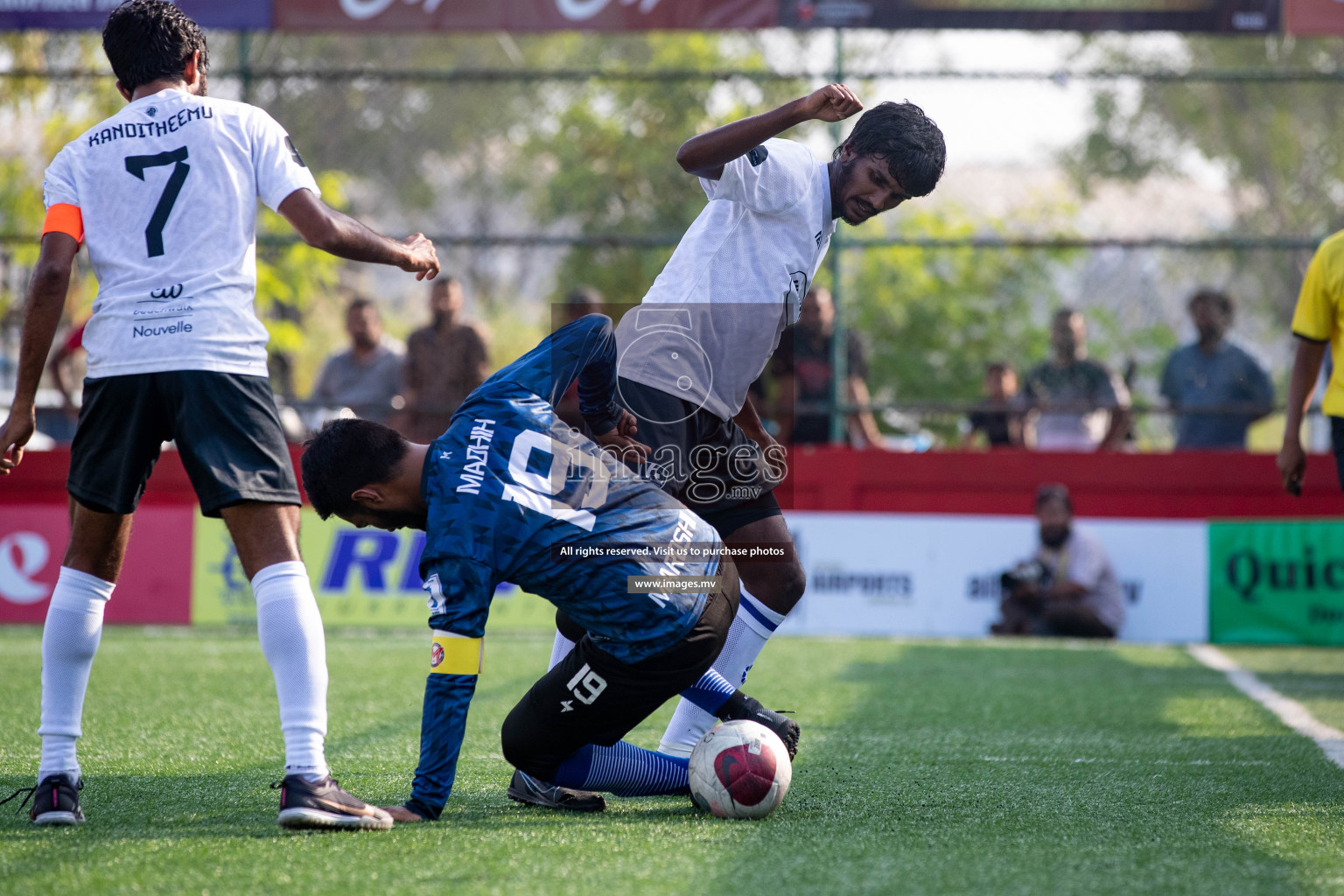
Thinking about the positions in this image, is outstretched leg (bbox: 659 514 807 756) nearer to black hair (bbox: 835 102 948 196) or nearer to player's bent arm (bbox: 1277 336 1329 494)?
black hair (bbox: 835 102 948 196)

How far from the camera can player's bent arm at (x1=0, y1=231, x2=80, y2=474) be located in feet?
10.7

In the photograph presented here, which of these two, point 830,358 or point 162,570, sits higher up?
point 830,358

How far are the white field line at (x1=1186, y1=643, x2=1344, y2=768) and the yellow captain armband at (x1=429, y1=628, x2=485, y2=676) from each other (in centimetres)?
301

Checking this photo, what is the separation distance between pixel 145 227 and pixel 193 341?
0.31m

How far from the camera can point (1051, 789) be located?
12.8ft

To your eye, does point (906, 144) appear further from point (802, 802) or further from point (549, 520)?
point (802, 802)

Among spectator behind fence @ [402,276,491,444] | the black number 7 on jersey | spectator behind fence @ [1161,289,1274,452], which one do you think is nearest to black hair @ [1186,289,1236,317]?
spectator behind fence @ [1161,289,1274,452]

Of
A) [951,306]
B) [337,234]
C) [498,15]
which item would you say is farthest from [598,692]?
[951,306]

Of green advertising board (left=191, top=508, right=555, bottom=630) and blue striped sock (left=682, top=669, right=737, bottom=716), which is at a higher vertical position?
blue striped sock (left=682, top=669, right=737, bottom=716)

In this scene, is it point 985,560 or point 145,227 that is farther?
point 985,560

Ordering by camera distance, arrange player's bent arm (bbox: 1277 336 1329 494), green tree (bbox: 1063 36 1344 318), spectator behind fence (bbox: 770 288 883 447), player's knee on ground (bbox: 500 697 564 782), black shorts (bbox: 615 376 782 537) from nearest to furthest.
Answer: player's knee on ground (bbox: 500 697 564 782) → black shorts (bbox: 615 376 782 537) → player's bent arm (bbox: 1277 336 1329 494) → spectator behind fence (bbox: 770 288 883 447) → green tree (bbox: 1063 36 1344 318)

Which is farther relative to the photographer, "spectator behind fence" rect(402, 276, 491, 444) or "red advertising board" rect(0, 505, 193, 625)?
"spectator behind fence" rect(402, 276, 491, 444)

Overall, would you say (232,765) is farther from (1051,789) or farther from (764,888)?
(1051,789)

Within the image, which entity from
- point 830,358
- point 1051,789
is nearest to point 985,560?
point 830,358
